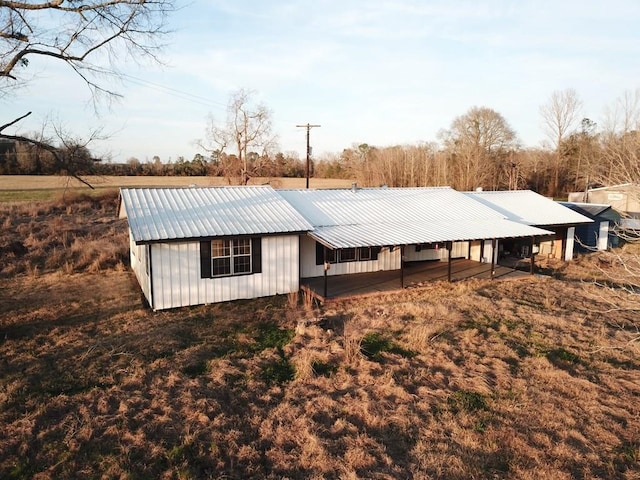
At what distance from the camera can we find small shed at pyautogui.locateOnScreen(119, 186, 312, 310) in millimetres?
12656

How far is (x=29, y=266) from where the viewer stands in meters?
17.8

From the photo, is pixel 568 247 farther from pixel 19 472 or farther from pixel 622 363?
pixel 19 472

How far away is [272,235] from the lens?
13906 mm

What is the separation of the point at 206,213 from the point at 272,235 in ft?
7.85

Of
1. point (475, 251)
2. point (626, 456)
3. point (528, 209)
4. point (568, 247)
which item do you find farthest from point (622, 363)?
point (528, 209)

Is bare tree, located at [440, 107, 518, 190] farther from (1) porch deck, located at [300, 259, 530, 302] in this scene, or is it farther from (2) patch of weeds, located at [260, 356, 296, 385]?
(2) patch of weeds, located at [260, 356, 296, 385]

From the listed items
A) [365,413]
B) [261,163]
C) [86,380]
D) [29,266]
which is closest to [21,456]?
[86,380]

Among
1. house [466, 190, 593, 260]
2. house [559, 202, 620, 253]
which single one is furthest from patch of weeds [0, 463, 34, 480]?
house [559, 202, 620, 253]

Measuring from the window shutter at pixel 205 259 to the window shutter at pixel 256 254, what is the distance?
1.36 meters

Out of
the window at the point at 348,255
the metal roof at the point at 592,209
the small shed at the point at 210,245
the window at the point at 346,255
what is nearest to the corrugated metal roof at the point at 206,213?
the small shed at the point at 210,245

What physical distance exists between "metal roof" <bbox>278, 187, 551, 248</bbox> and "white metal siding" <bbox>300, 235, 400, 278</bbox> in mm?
1018

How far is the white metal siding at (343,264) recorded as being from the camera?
16.1 meters

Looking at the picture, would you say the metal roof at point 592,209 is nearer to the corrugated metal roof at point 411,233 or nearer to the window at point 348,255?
the corrugated metal roof at point 411,233

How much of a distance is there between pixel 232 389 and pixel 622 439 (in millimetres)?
6476
